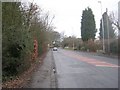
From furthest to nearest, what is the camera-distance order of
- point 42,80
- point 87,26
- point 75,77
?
point 87,26, point 75,77, point 42,80

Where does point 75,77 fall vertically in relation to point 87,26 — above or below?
below

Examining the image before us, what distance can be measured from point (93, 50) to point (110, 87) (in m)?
75.7

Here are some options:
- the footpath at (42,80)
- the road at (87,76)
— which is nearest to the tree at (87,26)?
the road at (87,76)

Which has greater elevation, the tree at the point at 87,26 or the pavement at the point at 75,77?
the tree at the point at 87,26

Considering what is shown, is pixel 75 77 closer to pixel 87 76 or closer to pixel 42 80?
pixel 87 76

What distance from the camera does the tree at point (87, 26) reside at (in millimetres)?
105625

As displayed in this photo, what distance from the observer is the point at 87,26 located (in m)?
106

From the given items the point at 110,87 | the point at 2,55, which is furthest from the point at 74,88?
the point at 2,55

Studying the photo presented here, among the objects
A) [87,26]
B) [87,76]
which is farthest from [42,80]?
[87,26]

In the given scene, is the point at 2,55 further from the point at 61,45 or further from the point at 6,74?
the point at 61,45

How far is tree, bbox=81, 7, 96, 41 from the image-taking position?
4158 inches

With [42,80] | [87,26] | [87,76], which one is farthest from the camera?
[87,26]

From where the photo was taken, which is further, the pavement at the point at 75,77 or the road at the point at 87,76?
the road at the point at 87,76

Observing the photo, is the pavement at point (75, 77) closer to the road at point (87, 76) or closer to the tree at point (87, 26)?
the road at point (87, 76)
